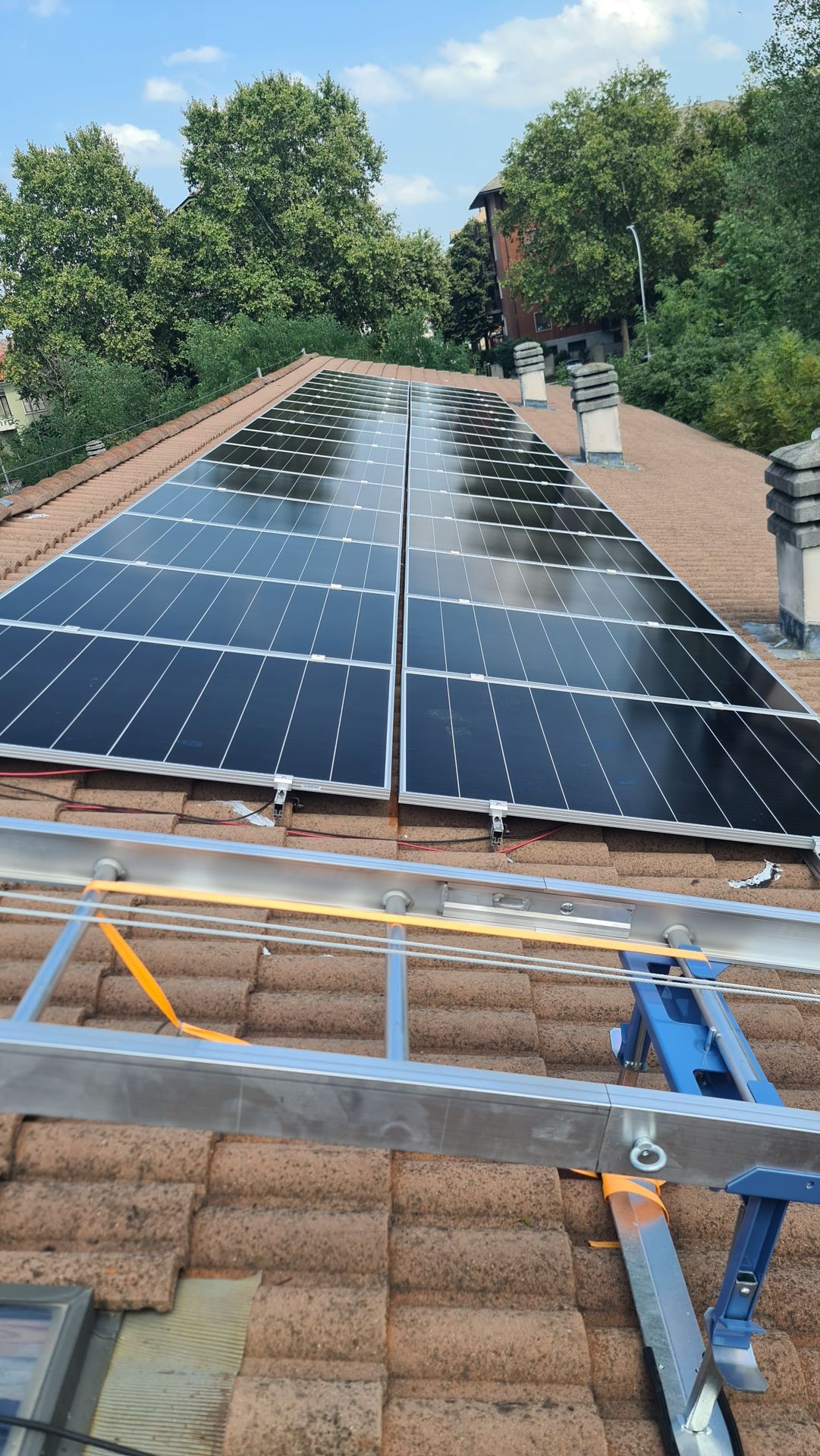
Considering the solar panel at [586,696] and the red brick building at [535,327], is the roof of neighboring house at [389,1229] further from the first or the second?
the red brick building at [535,327]

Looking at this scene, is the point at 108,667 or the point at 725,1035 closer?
the point at 725,1035

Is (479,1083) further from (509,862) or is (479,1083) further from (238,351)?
(238,351)

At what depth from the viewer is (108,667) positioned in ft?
23.7

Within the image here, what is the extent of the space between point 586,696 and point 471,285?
88.2 metres

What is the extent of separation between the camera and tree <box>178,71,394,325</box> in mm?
57781

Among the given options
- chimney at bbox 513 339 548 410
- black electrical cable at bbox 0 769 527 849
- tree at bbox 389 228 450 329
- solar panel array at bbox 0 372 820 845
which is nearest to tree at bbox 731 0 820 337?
chimney at bbox 513 339 548 410

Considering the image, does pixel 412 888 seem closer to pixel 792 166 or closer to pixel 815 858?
pixel 815 858

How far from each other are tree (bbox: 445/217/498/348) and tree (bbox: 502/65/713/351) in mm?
21735

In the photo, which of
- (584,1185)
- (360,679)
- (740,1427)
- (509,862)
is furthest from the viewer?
(360,679)

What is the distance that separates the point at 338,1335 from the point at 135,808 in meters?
3.83

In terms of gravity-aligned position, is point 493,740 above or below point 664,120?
below

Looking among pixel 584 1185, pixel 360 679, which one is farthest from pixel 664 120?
pixel 584 1185

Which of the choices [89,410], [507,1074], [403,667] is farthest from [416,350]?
[507,1074]

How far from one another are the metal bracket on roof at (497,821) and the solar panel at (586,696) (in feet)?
0.17
